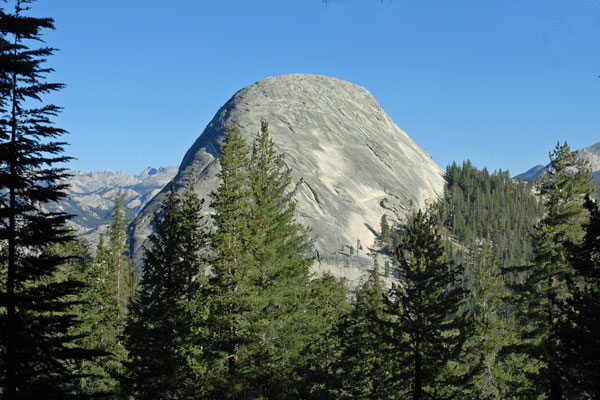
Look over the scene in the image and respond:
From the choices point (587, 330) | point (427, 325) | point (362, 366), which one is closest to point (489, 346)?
point (362, 366)

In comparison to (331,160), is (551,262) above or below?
below

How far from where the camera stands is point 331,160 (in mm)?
151625


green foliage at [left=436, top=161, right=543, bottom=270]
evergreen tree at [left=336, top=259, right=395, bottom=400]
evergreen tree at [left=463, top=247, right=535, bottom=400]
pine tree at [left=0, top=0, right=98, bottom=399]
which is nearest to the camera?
pine tree at [left=0, top=0, right=98, bottom=399]

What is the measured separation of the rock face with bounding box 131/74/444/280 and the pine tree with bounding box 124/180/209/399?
92.2 metres

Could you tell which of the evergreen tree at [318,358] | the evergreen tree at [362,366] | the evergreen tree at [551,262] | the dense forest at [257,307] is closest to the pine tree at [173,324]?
the dense forest at [257,307]

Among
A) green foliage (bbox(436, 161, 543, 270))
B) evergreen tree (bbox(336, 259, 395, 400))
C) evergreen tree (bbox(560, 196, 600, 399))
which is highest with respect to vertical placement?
green foliage (bbox(436, 161, 543, 270))

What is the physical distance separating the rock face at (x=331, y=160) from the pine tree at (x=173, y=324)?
92181 mm

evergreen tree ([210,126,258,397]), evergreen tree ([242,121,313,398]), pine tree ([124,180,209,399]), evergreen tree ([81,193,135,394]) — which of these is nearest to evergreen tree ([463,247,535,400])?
evergreen tree ([242,121,313,398])

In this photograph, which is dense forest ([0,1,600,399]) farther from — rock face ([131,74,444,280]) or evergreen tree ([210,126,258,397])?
rock face ([131,74,444,280])

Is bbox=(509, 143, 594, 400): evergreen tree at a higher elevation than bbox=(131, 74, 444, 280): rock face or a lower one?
lower

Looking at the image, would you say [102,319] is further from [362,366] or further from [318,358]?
[362,366]

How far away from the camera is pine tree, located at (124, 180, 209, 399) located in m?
17.2

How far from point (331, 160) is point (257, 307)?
5350 inches

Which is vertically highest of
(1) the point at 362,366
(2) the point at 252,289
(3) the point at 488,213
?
(3) the point at 488,213
